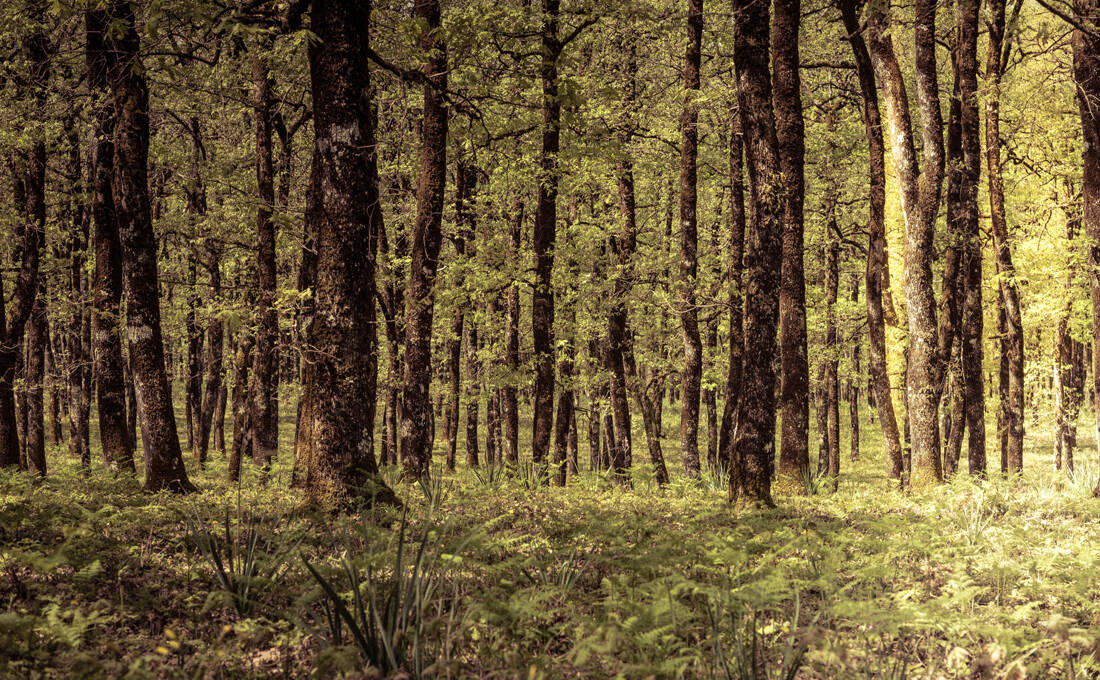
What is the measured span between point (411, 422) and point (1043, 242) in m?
19.6

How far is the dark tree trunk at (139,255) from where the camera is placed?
31.3 feet

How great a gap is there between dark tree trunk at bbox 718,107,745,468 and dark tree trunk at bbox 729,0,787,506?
16.2 ft

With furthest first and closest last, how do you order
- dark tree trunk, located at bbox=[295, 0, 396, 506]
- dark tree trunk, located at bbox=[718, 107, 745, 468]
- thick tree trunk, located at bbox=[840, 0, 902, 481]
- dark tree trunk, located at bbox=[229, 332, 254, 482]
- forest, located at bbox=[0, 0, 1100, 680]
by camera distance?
1. dark tree trunk, located at bbox=[229, 332, 254, 482]
2. dark tree trunk, located at bbox=[718, 107, 745, 468]
3. thick tree trunk, located at bbox=[840, 0, 902, 481]
4. dark tree trunk, located at bbox=[295, 0, 396, 506]
5. forest, located at bbox=[0, 0, 1100, 680]

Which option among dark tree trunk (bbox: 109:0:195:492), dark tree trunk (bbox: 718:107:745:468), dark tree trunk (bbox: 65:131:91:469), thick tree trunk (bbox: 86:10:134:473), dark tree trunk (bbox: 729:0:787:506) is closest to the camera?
dark tree trunk (bbox: 729:0:787:506)

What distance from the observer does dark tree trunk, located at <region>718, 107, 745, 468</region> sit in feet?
48.2

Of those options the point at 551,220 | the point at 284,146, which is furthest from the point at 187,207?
the point at 551,220

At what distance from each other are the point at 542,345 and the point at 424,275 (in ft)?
10.5

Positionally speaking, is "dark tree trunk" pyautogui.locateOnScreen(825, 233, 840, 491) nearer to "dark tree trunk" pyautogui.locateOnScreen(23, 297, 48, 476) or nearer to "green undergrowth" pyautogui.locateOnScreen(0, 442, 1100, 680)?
"green undergrowth" pyautogui.locateOnScreen(0, 442, 1100, 680)

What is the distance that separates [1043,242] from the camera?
21094mm

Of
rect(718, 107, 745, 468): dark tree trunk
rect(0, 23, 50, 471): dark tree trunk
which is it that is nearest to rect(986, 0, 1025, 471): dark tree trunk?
A: rect(718, 107, 745, 468): dark tree trunk

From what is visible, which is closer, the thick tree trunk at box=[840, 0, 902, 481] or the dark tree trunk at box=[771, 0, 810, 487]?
the dark tree trunk at box=[771, 0, 810, 487]

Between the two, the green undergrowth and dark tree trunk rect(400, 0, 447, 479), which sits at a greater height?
dark tree trunk rect(400, 0, 447, 479)

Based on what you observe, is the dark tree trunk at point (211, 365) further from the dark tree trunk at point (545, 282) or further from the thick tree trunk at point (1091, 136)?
the thick tree trunk at point (1091, 136)

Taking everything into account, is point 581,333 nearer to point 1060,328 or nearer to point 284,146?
point 284,146
